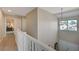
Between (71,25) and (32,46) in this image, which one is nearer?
(71,25)

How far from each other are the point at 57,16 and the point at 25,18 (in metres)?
0.48

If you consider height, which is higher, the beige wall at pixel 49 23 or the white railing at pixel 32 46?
the beige wall at pixel 49 23

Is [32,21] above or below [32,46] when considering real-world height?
above

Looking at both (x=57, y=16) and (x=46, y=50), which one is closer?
(x=46, y=50)

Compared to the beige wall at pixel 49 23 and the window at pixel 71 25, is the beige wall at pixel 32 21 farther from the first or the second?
the window at pixel 71 25

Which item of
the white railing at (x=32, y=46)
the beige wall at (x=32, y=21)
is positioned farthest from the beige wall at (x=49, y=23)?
the white railing at (x=32, y=46)

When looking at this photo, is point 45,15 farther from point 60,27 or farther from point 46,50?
point 46,50

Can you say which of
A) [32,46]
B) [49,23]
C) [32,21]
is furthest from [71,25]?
[32,21]

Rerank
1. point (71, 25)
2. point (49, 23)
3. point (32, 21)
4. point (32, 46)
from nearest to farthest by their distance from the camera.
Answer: point (71, 25)
point (32, 46)
point (49, 23)
point (32, 21)

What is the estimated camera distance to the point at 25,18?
150cm

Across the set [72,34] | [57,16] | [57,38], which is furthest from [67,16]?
[57,38]

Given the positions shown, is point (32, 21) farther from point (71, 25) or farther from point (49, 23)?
point (71, 25)
